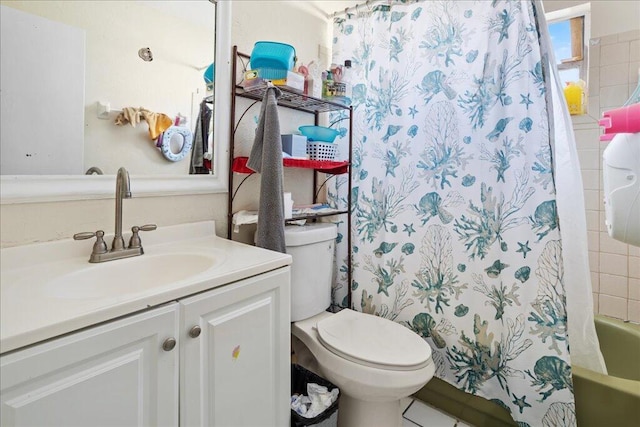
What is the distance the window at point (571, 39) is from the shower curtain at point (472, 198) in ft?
3.05

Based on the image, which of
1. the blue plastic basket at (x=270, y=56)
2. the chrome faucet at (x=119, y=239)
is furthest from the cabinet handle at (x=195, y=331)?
the blue plastic basket at (x=270, y=56)

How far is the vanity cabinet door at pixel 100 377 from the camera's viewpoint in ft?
2.05

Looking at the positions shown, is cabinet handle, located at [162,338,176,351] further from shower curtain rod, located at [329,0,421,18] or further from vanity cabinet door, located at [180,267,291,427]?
shower curtain rod, located at [329,0,421,18]

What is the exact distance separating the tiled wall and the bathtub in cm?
18

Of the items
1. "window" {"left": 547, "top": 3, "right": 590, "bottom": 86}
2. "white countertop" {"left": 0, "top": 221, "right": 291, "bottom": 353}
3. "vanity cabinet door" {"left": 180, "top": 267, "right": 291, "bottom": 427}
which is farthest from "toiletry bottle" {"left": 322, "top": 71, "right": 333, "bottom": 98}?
"window" {"left": 547, "top": 3, "right": 590, "bottom": 86}

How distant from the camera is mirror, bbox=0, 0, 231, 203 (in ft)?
3.54

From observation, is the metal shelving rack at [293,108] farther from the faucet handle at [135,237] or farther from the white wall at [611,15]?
the white wall at [611,15]

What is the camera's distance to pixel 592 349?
141 cm

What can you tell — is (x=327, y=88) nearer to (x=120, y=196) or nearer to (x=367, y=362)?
(x=120, y=196)

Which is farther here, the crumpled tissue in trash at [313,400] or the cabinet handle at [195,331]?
the crumpled tissue in trash at [313,400]

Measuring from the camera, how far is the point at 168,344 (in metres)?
0.81

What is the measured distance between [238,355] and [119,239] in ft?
1.80

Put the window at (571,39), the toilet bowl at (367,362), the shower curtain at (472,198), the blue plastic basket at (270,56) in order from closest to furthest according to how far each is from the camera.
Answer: the toilet bowl at (367,362) → the shower curtain at (472,198) → the blue plastic basket at (270,56) → the window at (571,39)

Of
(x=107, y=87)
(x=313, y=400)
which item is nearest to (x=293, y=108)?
(x=107, y=87)
